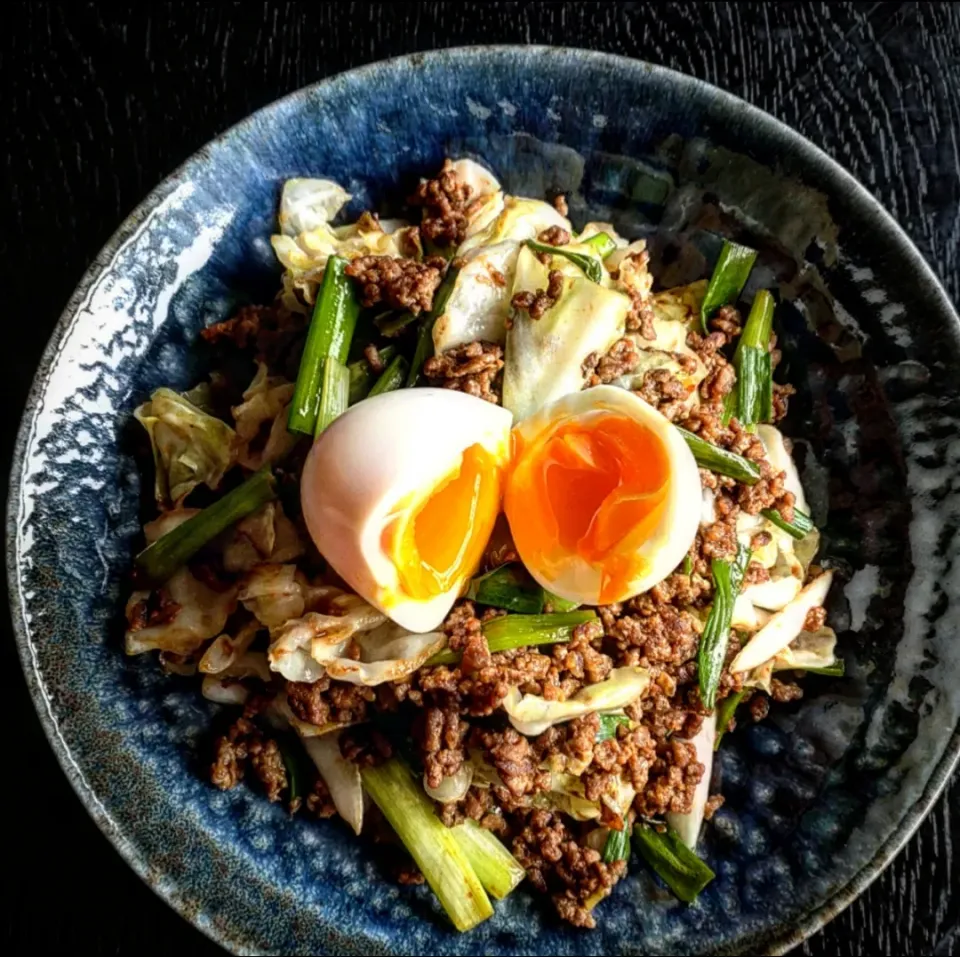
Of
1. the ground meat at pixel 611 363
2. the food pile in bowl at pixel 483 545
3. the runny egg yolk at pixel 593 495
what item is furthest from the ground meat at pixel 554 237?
the runny egg yolk at pixel 593 495

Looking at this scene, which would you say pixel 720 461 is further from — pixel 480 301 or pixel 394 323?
pixel 394 323

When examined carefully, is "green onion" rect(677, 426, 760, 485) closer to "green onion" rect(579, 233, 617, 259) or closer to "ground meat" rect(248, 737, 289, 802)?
"green onion" rect(579, 233, 617, 259)

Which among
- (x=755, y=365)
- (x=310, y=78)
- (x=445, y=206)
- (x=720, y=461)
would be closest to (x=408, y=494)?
(x=720, y=461)

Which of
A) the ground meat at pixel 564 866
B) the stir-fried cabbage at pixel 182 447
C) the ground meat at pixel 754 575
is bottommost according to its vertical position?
the ground meat at pixel 564 866

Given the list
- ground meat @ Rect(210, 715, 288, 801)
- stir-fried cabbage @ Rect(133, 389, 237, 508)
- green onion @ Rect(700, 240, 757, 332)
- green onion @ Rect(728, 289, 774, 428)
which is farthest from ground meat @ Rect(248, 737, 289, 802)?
green onion @ Rect(700, 240, 757, 332)

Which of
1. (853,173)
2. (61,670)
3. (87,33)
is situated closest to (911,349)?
(853,173)

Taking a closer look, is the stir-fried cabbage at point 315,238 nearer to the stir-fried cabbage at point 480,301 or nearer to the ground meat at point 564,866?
the stir-fried cabbage at point 480,301
